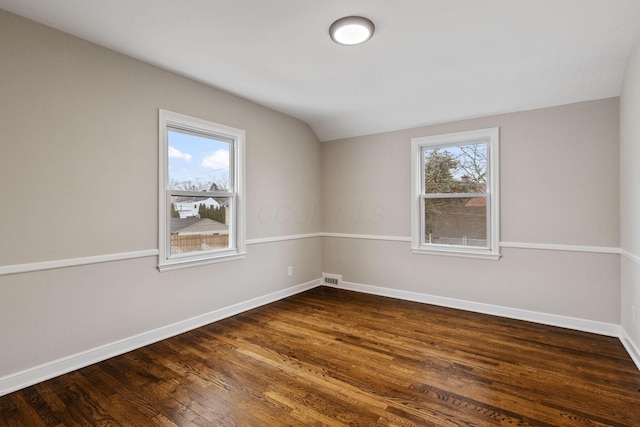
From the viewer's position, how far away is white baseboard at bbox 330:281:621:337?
3.17 meters

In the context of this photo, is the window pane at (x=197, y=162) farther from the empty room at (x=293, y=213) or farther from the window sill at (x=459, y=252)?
the window sill at (x=459, y=252)

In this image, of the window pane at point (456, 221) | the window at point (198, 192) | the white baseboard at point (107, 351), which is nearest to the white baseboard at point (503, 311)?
the window pane at point (456, 221)

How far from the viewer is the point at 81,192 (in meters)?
2.49

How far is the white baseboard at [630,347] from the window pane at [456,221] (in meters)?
1.44

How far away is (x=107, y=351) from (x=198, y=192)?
5.37ft

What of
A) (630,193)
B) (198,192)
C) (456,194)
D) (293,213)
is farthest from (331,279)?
(630,193)

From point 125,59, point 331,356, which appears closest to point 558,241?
point 331,356

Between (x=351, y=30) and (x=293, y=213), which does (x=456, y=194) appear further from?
(x=351, y=30)

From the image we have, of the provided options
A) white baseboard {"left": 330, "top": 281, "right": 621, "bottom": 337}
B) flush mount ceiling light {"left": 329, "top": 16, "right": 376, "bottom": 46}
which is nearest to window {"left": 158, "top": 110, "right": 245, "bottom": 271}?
flush mount ceiling light {"left": 329, "top": 16, "right": 376, "bottom": 46}

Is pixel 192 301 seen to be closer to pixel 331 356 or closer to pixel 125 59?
pixel 331 356

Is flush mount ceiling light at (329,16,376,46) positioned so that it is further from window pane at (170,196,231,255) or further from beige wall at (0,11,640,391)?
window pane at (170,196,231,255)

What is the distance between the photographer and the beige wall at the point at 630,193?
8.00 ft

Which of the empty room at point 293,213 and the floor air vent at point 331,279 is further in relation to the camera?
the floor air vent at point 331,279

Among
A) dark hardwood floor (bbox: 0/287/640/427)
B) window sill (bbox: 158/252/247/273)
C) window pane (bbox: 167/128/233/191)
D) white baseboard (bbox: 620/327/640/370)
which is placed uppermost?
window pane (bbox: 167/128/233/191)
